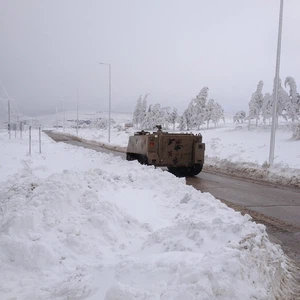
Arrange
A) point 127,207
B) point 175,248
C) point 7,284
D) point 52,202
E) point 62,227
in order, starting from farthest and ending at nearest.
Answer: point 127,207
point 52,202
point 62,227
point 175,248
point 7,284

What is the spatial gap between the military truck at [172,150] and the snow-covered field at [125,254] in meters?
7.44

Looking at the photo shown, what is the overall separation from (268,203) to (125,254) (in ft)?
18.4

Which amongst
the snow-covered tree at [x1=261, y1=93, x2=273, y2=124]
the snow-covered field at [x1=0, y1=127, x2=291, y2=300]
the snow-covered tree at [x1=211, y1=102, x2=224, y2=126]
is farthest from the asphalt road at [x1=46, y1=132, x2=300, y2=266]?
the snow-covered tree at [x1=211, y1=102, x2=224, y2=126]

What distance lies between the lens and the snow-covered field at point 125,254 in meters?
3.18

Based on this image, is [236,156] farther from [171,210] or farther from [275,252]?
[275,252]

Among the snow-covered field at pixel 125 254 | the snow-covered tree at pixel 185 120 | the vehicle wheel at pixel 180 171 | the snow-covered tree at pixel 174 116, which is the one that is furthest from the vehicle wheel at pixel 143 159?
the snow-covered tree at pixel 174 116

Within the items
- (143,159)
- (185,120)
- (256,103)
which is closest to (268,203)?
(143,159)

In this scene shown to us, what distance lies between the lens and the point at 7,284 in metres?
3.60

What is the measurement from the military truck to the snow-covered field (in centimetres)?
744

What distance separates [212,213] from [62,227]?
9.52 ft

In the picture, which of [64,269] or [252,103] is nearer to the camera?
[64,269]

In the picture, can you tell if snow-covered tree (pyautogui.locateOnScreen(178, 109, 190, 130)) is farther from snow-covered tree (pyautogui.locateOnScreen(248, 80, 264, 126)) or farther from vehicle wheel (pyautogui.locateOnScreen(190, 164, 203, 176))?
vehicle wheel (pyautogui.locateOnScreen(190, 164, 203, 176))

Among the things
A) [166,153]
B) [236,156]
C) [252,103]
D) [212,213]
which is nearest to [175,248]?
[212,213]

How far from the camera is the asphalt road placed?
5.89m
